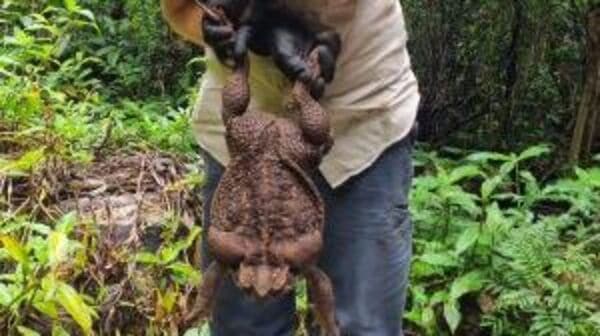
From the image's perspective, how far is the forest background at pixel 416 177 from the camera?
3.10 m

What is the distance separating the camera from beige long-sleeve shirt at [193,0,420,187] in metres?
1.84

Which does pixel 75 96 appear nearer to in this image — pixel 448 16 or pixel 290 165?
pixel 448 16

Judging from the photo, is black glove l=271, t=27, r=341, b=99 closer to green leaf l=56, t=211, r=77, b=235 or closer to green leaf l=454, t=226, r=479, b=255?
green leaf l=56, t=211, r=77, b=235

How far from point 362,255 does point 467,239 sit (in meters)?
1.32

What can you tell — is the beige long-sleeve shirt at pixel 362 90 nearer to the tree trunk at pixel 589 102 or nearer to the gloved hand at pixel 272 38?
the gloved hand at pixel 272 38

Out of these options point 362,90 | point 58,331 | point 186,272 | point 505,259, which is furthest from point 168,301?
point 362,90

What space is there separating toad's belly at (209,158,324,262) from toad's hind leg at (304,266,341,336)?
0.05 meters

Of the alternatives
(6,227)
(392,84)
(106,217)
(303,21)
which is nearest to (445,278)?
(106,217)

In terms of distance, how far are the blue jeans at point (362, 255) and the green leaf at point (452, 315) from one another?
1080 millimetres

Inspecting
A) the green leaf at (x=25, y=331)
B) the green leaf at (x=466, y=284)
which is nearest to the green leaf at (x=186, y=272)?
the green leaf at (x=25, y=331)

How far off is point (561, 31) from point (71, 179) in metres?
1.94

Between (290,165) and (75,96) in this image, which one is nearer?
(290,165)

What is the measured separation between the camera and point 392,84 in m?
1.92

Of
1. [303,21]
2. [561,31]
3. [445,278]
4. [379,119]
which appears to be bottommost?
[445,278]
